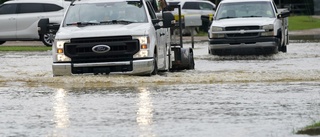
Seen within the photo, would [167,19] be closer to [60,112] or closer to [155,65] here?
[155,65]

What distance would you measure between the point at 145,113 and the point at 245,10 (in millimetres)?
16168

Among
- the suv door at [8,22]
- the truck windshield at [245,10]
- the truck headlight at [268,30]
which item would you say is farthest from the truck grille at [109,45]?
the suv door at [8,22]

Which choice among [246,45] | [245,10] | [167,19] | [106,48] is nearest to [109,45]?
[106,48]

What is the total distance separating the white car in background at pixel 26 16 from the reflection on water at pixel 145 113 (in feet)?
72.1

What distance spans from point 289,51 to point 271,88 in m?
14.0

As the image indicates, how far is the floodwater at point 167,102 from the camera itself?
11695 mm

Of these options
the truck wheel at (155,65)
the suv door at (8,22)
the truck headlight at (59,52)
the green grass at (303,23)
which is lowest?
the green grass at (303,23)

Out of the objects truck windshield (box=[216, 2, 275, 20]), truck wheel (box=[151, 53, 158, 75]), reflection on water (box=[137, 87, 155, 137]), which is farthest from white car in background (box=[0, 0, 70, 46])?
reflection on water (box=[137, 87, 155, 137])

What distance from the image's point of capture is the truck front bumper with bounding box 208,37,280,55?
2806 centimetres

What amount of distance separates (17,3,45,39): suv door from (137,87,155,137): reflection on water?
2196 centimetres

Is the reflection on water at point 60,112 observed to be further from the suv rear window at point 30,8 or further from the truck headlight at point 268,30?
the suv rear window at point 30,8

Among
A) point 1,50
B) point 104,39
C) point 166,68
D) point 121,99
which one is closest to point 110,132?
point 121,99

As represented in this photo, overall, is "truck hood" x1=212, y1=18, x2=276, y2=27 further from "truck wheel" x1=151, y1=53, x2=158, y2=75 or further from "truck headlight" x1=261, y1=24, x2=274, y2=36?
"truck wheel" x1=151, y1=53, x2=158, y2=75

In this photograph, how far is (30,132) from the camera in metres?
11.6
